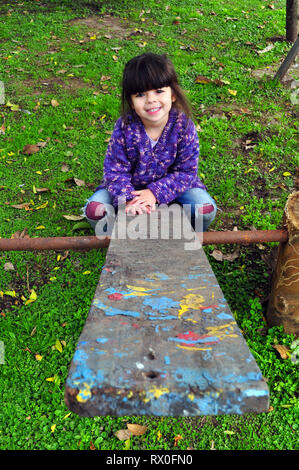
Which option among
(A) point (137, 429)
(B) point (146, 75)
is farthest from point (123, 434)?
(B) point (146, 75)

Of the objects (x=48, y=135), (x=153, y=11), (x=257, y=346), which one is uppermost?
(x=153, y=11)

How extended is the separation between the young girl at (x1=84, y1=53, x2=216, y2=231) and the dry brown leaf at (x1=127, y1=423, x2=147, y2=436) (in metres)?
1.04

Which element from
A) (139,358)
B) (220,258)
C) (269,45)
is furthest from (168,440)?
(269,45)

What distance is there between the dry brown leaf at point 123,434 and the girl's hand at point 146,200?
1066mm

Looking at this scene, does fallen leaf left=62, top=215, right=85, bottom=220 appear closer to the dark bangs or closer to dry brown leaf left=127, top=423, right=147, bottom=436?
the dark bangs

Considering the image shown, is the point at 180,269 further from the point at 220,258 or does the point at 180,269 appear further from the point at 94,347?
the point at 220,258

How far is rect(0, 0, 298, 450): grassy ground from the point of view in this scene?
1860 mm

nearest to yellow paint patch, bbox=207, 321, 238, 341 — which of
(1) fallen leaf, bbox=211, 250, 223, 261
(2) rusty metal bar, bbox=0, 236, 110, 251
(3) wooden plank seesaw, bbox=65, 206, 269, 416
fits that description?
(3) wooden plank seesaw, bbox=65, 206, 269, 416

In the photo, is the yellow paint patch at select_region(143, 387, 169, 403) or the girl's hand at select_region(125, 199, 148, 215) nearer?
the yellow paint patch at select_region(143, 387, 169, 403)

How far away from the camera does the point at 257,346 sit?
2080mm

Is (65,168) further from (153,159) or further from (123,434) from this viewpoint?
(123,434)

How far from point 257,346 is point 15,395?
4.22 feet

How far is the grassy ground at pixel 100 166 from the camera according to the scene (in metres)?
1.86

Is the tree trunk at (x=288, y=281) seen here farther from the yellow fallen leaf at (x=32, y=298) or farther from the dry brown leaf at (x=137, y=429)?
the yellow fallen leaf at (x=32, y=298)
